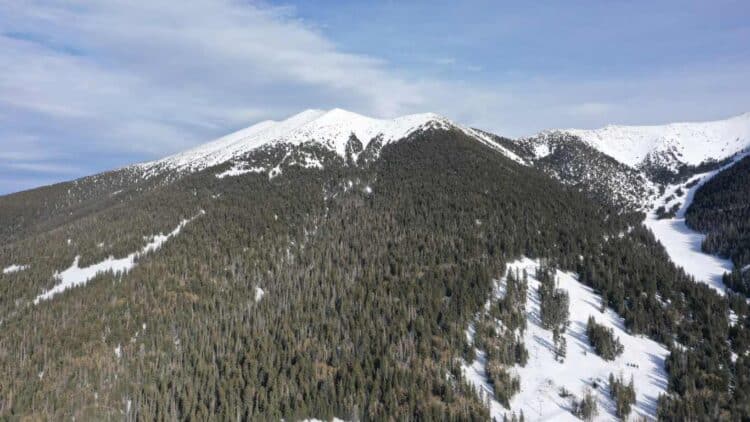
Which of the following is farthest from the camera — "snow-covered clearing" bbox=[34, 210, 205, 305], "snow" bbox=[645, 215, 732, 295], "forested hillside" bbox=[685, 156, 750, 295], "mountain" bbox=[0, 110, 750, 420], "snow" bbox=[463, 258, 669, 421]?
"snow-covered clearing" bbox=[34, 210, 205, 305]

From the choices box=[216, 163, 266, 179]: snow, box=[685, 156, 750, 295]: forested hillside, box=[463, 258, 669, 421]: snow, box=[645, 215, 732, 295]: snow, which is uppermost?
box=[216, 163, 266, 179]: snow

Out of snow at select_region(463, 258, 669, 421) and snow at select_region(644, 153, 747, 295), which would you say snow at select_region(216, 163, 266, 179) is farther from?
snow at select_region(644, 153, 747, 295)

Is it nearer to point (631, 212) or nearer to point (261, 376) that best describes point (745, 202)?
point (631, 212)

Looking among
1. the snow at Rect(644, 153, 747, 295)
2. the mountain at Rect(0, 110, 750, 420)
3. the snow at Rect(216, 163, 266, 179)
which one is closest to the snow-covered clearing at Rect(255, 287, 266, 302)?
the mountain at Rect(0, 110, 750, 420)

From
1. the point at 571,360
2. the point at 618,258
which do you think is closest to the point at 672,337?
the point at 571,360

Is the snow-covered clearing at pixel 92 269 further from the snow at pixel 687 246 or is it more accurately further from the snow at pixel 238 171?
the snow at pixel 687 246

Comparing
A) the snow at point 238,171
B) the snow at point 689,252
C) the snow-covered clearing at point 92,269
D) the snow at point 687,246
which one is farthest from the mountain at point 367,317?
the snow at point 238,171

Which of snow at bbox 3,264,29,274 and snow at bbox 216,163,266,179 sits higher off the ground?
Answer: snow at bbox 216,163,266,179

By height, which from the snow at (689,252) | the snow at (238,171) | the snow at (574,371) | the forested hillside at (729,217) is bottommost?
the snow at (574,371)

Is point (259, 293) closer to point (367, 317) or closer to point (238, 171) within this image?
point (367, 317)
